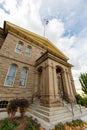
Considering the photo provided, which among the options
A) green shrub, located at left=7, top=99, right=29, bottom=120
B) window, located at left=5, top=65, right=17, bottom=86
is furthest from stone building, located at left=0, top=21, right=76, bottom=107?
green shrub, located at left=7, top=99, right=29, bottom=120

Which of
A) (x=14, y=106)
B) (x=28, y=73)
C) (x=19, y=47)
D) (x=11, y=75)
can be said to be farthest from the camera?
(x=19, y=47)

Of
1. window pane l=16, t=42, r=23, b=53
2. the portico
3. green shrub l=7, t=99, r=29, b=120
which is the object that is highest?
window pane l=16, t=42, r=23, b=53

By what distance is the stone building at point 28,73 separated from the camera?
7087 mm

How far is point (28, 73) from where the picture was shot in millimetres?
9625

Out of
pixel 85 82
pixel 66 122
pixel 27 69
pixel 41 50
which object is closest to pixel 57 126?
pixel 66 122

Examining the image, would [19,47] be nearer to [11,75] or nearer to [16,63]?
[16,63]

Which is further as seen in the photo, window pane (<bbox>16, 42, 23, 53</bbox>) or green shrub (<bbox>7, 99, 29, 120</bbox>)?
window pane (<bbox>16, 42, 23, 53</bbox>)

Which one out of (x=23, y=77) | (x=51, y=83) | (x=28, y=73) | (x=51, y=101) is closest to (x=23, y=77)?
(x=23, y=77)

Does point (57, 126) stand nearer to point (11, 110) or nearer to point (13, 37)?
point (11, 110)

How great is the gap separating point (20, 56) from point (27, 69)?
1.80m

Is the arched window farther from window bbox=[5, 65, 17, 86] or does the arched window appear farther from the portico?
the portico

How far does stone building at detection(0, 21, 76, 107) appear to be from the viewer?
23.3ft

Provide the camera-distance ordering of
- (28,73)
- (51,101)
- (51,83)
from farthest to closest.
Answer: (28,73), (51,83), (51,101)

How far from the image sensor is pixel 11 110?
4992 mm
